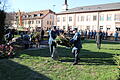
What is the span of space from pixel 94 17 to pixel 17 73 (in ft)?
143

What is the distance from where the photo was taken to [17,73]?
7.35 m

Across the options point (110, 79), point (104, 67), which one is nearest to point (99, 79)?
point (110, 79)

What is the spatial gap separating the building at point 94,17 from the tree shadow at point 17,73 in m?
34.4

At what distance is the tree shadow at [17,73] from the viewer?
6848 millimetres

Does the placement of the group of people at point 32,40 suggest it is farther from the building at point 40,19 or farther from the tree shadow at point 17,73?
the building at point 40,19

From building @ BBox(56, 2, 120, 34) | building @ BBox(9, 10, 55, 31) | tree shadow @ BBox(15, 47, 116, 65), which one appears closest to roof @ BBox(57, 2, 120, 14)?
building @ BBox(56, 2, 120, 34)

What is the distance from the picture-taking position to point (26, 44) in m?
14.4

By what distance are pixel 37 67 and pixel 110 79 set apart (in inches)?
133

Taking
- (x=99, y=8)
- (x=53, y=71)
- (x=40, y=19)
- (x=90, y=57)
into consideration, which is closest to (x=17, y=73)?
(x=53, y=71)

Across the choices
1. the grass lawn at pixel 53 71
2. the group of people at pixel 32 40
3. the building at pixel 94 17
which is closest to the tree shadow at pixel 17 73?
the grass lawn at pixel 53 71

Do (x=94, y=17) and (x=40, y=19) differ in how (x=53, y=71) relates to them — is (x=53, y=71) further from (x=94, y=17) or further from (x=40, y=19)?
(x=40, y=19)

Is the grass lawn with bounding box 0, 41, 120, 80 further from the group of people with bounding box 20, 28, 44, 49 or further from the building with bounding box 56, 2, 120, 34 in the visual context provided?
the building with bounding box 56, 2, 120, 34

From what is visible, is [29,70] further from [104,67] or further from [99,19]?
[99,19]

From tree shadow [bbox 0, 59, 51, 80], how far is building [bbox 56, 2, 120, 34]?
3437 centimetres
